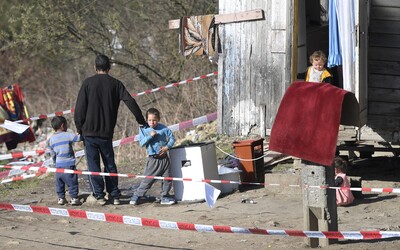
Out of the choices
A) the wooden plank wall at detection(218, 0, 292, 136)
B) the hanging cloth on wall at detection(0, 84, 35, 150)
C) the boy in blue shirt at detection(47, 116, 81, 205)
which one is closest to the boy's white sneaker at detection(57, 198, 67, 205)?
the boy in blue shirt at detection(47, 116, 81, 205)

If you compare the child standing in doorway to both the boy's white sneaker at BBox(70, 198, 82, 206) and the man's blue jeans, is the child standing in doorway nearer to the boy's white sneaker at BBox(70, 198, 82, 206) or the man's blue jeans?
the man's blue jeans

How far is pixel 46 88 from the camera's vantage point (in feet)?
103

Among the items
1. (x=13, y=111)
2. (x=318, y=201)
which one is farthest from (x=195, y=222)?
(x=13, y=111)

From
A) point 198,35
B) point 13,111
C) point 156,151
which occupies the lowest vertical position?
point 156,151

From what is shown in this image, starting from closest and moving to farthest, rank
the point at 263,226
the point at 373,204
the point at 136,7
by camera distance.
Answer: the point at 263,226
the point at 373,204
the point at 136,7

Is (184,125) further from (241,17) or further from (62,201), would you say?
(62,201)

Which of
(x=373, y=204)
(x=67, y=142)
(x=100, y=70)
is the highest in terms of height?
(x=100, y=70)

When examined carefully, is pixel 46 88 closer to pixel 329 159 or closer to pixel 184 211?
pixel 184 211

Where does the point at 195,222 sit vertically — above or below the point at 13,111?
below

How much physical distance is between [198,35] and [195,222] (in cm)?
652

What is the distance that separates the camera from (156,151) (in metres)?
11.2

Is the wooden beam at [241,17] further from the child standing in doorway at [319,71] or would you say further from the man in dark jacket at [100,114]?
the man in dark jacket at [100,114]

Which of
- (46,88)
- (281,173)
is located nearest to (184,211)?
(281,173)

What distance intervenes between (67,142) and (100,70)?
102 centimetres
